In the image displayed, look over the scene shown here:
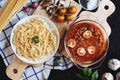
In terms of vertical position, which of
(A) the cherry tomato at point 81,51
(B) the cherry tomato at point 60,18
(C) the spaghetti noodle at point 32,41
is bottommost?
(A) the cherry tomato at point 81,51

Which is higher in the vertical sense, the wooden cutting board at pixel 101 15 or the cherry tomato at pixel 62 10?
the cherry tomato at pixel 62 10

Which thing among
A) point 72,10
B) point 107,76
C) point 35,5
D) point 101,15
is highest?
point 35,5

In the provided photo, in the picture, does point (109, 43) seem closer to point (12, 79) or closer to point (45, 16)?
point (45, 16)

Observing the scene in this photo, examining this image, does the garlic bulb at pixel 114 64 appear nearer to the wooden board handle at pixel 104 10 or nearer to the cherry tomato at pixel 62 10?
the wooden board handle at pixel 104 10

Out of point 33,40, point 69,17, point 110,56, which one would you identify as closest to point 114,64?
point 110,56

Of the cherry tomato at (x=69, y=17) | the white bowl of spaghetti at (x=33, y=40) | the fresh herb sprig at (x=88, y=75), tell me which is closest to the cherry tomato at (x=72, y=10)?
the cherry tomato at (x=69, y=17)

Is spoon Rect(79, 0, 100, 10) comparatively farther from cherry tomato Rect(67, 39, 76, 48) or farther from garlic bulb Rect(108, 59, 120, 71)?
garlic bulb Rect(108, 59, 120, 71)

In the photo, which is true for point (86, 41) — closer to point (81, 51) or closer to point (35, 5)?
point (81, 51)

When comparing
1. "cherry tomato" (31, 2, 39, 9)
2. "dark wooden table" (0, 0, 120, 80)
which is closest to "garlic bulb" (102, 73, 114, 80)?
"dark wooden table" (0, 0, 120, 80)
